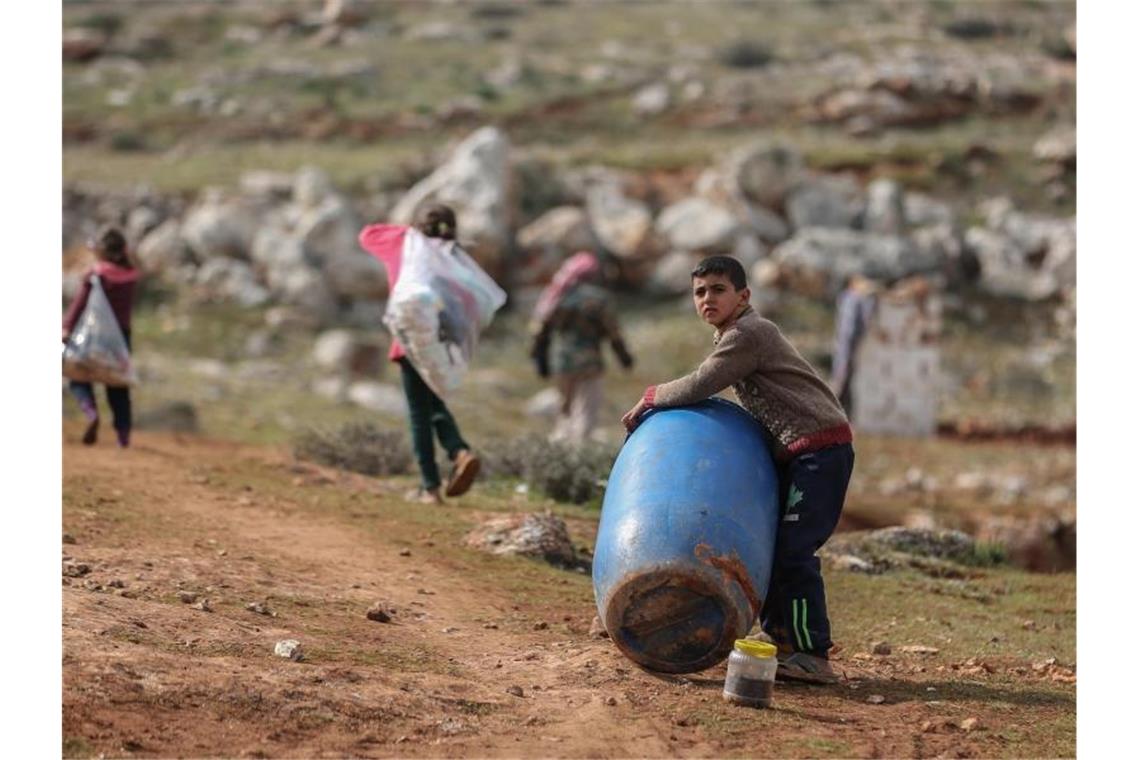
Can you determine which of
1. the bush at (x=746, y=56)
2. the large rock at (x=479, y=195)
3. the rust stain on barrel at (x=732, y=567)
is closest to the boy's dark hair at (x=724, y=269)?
the rust stain on barrel at (x=732, y=567)

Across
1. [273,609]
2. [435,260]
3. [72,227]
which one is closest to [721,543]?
[273,609]

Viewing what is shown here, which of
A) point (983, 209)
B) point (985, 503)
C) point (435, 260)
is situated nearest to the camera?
point (435, 260)

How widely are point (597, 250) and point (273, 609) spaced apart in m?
19.7

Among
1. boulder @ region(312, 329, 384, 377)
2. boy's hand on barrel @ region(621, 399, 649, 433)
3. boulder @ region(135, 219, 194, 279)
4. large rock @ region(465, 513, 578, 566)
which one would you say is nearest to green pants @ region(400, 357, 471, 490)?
large rock @ region(465, 513, 578, 566)

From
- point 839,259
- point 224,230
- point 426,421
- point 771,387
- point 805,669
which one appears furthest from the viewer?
point 839,259

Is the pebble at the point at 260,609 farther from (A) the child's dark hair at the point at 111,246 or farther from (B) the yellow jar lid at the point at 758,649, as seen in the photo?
(A) the child's dark hair at the point at 111,246

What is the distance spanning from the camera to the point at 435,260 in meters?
9.30

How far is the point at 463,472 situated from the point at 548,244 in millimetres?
16191

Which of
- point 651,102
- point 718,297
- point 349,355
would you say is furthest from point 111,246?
point 651,102

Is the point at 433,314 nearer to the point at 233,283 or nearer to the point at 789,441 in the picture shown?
the point at 789,441

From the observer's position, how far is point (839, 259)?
84.8ft

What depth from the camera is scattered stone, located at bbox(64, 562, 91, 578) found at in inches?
260

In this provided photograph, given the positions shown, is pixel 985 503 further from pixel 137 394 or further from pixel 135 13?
pixel 135 13

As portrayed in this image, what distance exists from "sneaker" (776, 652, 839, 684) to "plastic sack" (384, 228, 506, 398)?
3636mm
